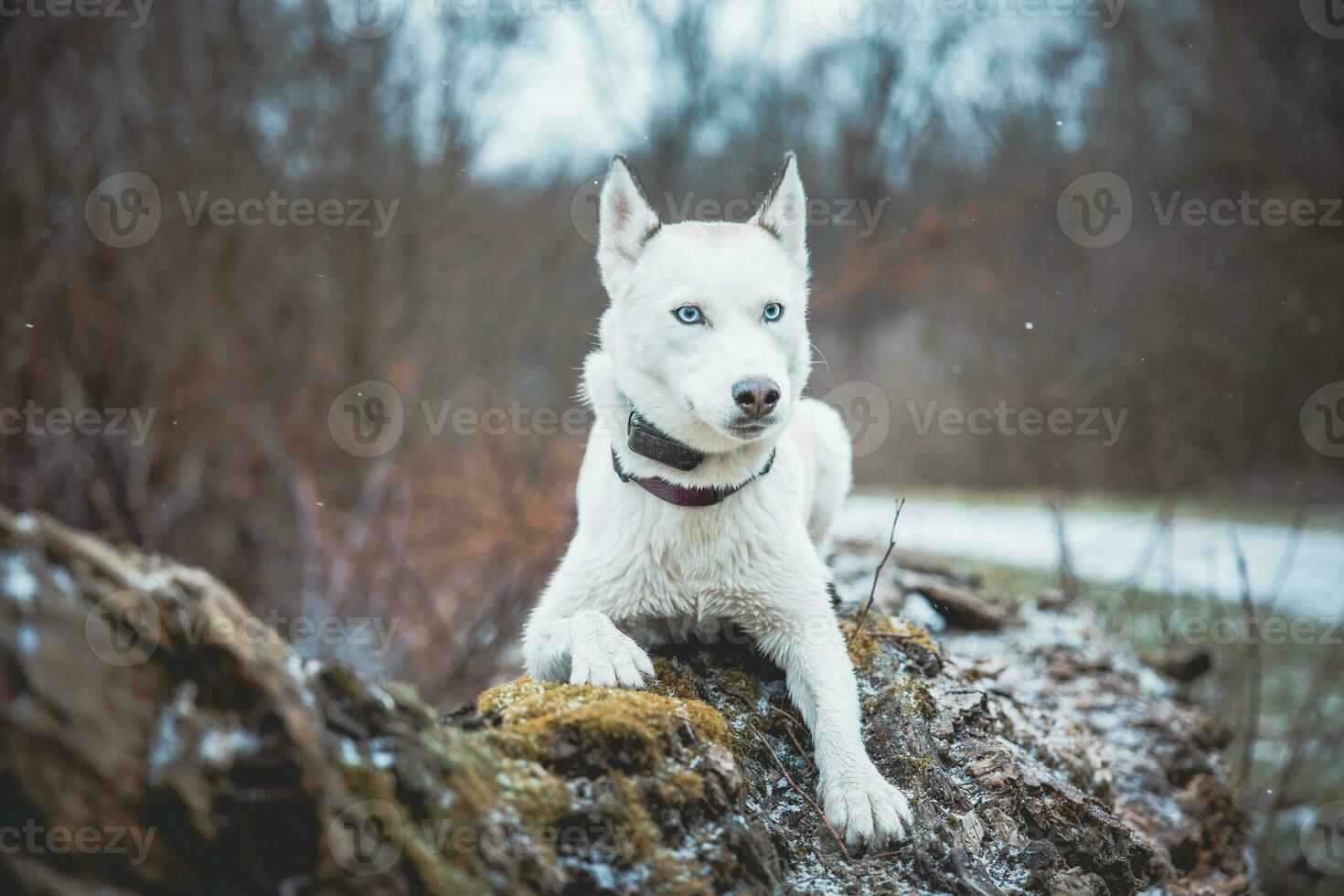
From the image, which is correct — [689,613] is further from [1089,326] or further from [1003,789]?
[1089,326]

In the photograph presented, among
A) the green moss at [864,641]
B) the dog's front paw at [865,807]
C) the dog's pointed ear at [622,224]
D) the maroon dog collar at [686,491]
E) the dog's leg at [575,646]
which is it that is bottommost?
the dog's front paw at [865,807]

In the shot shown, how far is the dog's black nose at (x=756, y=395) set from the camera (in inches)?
105

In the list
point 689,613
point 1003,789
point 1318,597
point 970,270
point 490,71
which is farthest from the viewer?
point 970,270

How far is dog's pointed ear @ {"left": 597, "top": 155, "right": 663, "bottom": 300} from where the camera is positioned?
130 inches

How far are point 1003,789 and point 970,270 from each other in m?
18.0

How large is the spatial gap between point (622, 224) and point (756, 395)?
111 cm

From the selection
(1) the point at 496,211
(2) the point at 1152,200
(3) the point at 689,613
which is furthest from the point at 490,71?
(2) the point at 1152,200

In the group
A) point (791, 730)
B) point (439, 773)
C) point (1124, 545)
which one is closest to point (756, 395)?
point (791, 730)

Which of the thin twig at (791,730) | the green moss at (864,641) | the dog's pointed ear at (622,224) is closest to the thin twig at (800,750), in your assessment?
the thin twig at (791,730)

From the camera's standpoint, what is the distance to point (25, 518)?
4.75 feet

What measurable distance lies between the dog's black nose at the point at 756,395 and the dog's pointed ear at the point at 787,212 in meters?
0.98

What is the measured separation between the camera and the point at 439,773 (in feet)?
5.65

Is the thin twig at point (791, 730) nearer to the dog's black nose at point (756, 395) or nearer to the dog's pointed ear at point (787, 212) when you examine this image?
the dog's black nose at point (756, 395)

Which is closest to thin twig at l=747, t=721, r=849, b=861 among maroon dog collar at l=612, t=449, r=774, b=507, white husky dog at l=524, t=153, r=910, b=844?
white husky dog at l=524, t=153, r=910, b=844
